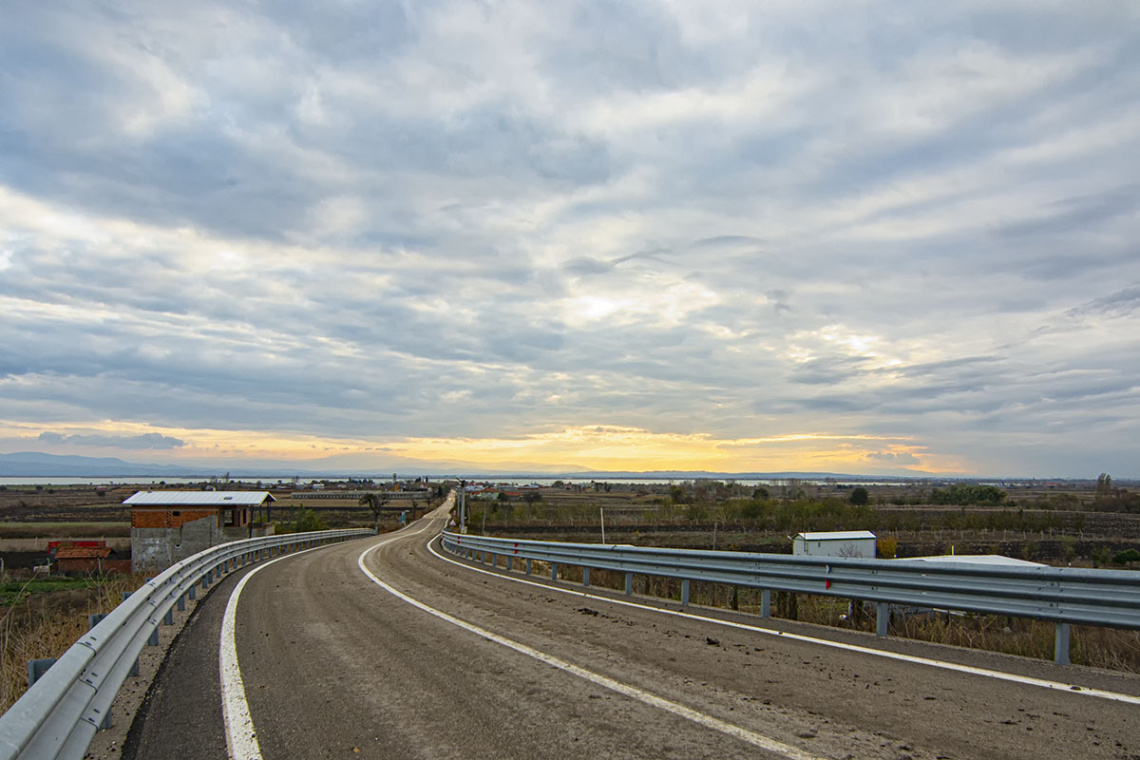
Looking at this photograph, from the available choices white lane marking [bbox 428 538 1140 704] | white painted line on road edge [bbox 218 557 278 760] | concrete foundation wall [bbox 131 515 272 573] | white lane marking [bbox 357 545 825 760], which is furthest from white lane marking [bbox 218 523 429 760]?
concrete foundation wall [bbox 131 515 272 573]

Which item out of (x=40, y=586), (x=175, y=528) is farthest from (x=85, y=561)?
(x=40, y=586)

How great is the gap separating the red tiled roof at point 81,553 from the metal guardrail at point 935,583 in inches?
2191

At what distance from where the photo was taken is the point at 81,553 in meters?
52.0

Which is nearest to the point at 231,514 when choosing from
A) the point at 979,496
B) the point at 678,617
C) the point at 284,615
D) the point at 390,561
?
the point at 390,561

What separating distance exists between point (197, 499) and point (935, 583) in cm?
5685

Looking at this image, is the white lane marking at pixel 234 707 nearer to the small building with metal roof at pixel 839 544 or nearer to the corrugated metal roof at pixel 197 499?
the small building with metal roof at pixel 839 544

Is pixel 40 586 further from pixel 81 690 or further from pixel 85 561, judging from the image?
pixel 81 690

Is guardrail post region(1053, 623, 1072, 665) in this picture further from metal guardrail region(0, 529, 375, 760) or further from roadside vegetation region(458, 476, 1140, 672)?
metal guardrail region(0, 529, 375, 760)

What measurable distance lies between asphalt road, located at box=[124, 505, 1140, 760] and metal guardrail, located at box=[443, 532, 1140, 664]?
54 cm

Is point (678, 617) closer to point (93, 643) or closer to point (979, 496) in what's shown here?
point (93, 643)

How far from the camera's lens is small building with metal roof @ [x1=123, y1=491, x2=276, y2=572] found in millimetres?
50156

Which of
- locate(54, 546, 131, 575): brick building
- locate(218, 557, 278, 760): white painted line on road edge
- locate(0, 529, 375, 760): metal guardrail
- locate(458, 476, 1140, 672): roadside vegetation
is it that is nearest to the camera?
locate(0, 529, 375, 760): metal guardrail

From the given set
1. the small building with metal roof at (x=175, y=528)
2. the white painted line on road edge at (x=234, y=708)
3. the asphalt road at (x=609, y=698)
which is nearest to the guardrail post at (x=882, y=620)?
the asphalt road at (x=609, y=698)

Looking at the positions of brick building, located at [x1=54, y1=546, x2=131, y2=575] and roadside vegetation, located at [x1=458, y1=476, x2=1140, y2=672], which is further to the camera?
brick building, located at [x1=54, y1=546, x2=131, y2=575]
